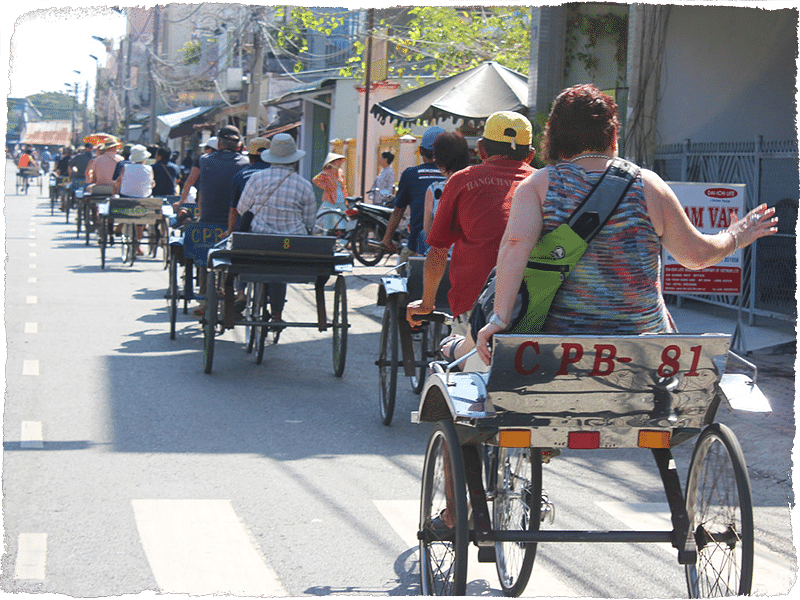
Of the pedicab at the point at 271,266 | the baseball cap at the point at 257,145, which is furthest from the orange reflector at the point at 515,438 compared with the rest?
the baseball cap at the point at 257,145

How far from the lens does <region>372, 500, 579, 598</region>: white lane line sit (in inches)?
184

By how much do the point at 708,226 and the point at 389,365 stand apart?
161 inches

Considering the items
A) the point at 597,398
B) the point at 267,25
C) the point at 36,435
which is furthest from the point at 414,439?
the point at 267,25

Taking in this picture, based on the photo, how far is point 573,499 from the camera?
6.18 meters

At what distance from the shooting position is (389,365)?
788 cm

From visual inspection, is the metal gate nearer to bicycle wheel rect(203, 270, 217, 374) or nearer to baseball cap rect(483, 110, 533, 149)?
bicycle wheel rect(203, 270, 217, 374)

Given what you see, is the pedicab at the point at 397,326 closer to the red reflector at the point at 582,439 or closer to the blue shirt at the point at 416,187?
the blue shirt at the point at 416,187

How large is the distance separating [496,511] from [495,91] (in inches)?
474

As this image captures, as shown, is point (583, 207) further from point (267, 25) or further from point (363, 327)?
point (267, 25)

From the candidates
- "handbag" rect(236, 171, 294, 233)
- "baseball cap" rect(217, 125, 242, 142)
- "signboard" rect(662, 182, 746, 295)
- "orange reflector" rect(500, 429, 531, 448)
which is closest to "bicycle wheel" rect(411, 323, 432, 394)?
"handbag" rect(236, 171, 294, 233)

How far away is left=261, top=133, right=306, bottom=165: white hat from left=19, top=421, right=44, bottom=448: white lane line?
11.0ft

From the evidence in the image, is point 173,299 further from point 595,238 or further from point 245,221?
point 595,238

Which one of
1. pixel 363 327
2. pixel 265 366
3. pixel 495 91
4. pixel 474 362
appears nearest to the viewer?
pixel 474 362

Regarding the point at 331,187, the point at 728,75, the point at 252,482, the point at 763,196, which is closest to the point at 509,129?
the point at 252,482
